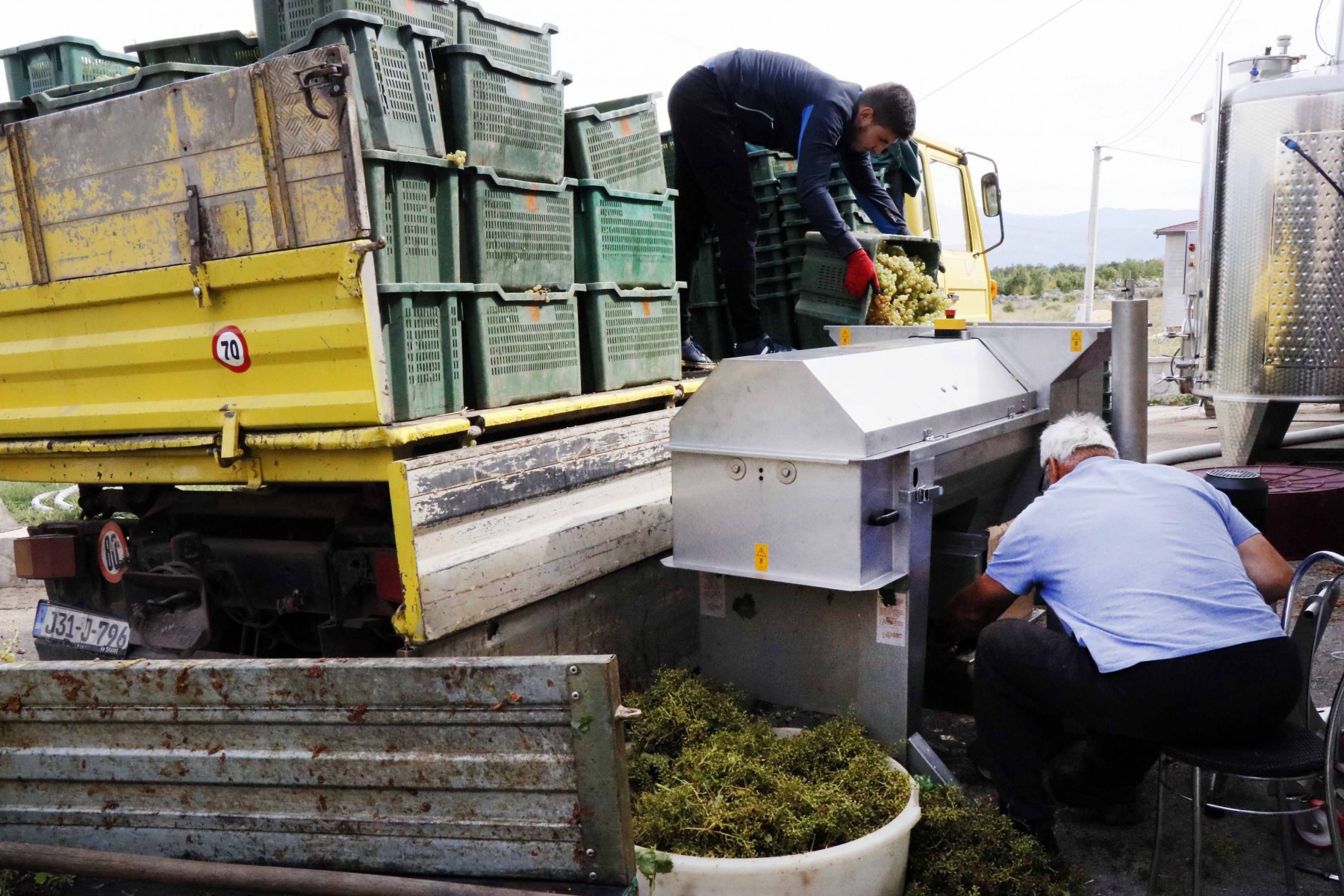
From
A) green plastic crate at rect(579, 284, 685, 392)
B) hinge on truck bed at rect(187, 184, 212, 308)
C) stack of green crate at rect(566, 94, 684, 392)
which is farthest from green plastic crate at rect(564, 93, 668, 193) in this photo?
hinge on truck bed at rect(187, 184, 212, 308)

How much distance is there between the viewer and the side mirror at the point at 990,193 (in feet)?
23.9

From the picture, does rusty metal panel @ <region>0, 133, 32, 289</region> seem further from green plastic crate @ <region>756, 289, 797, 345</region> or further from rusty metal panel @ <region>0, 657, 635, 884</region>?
green plastic crate @ <region>756, 289, 797, 345</region>

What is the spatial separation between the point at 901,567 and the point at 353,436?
5.59 feet

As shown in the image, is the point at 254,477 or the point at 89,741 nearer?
the point at 89,741

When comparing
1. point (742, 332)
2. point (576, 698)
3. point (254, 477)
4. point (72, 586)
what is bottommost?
point (72, 586)

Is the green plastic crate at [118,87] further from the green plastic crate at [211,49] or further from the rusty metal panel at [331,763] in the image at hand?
the rusty metal panel at [331,763]

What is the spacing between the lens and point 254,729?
230cm

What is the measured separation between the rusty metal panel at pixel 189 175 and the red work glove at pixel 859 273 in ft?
8.64

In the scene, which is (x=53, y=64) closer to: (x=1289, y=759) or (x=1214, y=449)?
(x=1289, y=759)

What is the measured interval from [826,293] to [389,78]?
111 inches

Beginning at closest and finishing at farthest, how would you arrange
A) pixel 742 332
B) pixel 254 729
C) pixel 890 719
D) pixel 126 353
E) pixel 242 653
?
1. pixel 254 729
2. pixel 890 719
3. pixel 126 353
4. pixel 242 653
5. pixel 742 332

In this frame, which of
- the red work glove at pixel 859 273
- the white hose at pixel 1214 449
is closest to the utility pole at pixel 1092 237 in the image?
the white hose at pixel 1214 449

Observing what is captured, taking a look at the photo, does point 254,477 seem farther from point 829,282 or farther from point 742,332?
point 829,282

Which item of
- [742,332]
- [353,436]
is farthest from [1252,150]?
[353,436]
